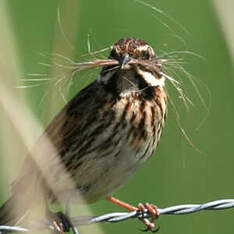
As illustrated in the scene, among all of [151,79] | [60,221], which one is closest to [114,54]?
[151,79]

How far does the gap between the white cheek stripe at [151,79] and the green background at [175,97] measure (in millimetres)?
491

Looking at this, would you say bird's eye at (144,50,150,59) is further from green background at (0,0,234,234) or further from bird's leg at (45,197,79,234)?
bird's leg at (45,197,79,234)

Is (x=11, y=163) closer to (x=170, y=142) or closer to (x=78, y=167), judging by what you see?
(x=78, y=167)

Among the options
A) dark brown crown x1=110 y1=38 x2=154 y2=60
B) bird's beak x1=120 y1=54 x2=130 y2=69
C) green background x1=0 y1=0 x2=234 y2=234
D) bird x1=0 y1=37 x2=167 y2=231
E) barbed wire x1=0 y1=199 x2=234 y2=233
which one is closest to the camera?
barbed wire x1=0 y1=199 x2=234 y2=233

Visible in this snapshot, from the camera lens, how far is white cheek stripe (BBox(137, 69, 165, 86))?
454 cm

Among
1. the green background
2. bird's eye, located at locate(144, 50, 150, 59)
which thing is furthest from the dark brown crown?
the green background

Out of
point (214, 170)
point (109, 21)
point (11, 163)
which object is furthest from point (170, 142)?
point (11, 163)

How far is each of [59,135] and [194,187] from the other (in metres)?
1.52

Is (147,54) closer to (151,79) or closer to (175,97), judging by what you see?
(151,79)

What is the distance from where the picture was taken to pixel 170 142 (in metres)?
6.34

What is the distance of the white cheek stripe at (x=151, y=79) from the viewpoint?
4542 millimetres

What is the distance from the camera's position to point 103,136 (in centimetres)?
469

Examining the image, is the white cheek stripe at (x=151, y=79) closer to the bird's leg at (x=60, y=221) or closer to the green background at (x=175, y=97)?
the green background at (x=175, y=97)

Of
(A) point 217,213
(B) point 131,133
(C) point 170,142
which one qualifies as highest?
(B) point 131,133
